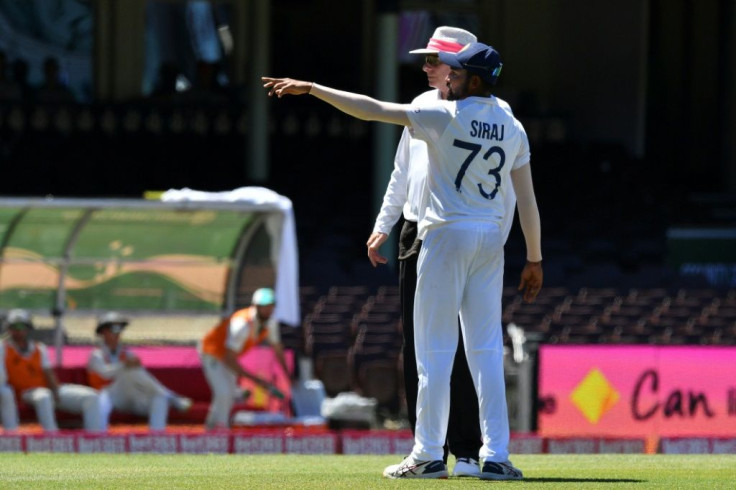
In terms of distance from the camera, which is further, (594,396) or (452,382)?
(594,396)

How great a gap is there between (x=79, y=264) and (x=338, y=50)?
39.5ft

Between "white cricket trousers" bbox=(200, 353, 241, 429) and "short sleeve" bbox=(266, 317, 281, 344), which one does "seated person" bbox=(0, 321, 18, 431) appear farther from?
"short sleeve" bbox=(266, 317, 281, 344)

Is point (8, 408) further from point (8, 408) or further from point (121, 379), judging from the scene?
point (121, 379)

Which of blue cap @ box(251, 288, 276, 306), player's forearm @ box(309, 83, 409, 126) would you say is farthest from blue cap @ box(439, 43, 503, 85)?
blue cap @ box(251, 288, 276, 306)

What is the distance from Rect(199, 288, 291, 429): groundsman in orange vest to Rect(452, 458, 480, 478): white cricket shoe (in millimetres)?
6874

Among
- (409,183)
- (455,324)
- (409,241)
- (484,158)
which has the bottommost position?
(455,324)

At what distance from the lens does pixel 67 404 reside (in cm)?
1288

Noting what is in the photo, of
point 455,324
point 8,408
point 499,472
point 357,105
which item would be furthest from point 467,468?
point 8,408

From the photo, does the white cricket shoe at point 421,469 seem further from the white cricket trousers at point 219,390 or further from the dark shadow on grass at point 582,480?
the white cricket trousers at point 219,390

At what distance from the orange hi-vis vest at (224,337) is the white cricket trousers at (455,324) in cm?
721

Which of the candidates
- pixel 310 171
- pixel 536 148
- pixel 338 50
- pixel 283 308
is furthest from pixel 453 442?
pixel 338 50

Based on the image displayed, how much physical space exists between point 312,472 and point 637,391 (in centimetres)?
746

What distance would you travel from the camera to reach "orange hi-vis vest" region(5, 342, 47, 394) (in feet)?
42.2

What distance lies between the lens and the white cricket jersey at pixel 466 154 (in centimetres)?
586
